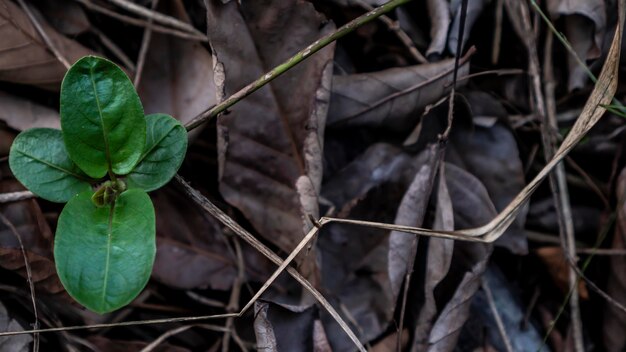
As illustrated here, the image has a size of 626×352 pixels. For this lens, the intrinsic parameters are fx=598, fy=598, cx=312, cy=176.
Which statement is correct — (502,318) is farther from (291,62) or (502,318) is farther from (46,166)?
(46,166)

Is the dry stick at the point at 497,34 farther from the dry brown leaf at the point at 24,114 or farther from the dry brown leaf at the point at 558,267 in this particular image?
the dry brown leaf at the point at 24,114

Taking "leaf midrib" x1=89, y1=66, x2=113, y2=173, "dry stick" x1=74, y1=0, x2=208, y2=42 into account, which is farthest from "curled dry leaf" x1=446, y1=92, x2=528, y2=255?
"leaf midrib" x1=89, y1=66, x2=113, y2=173

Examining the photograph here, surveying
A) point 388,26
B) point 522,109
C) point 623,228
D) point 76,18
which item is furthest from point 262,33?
point 623,228

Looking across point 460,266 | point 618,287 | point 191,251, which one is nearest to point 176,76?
point 191,251

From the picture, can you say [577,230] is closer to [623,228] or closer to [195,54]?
[623,228]

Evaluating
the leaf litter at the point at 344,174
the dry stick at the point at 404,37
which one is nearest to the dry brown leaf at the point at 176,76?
the leaf litter at the point at 344,174

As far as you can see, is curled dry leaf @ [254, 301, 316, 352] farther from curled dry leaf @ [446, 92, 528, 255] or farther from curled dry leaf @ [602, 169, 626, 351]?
curled dry leaf @ [602, 169, 626, 351]
